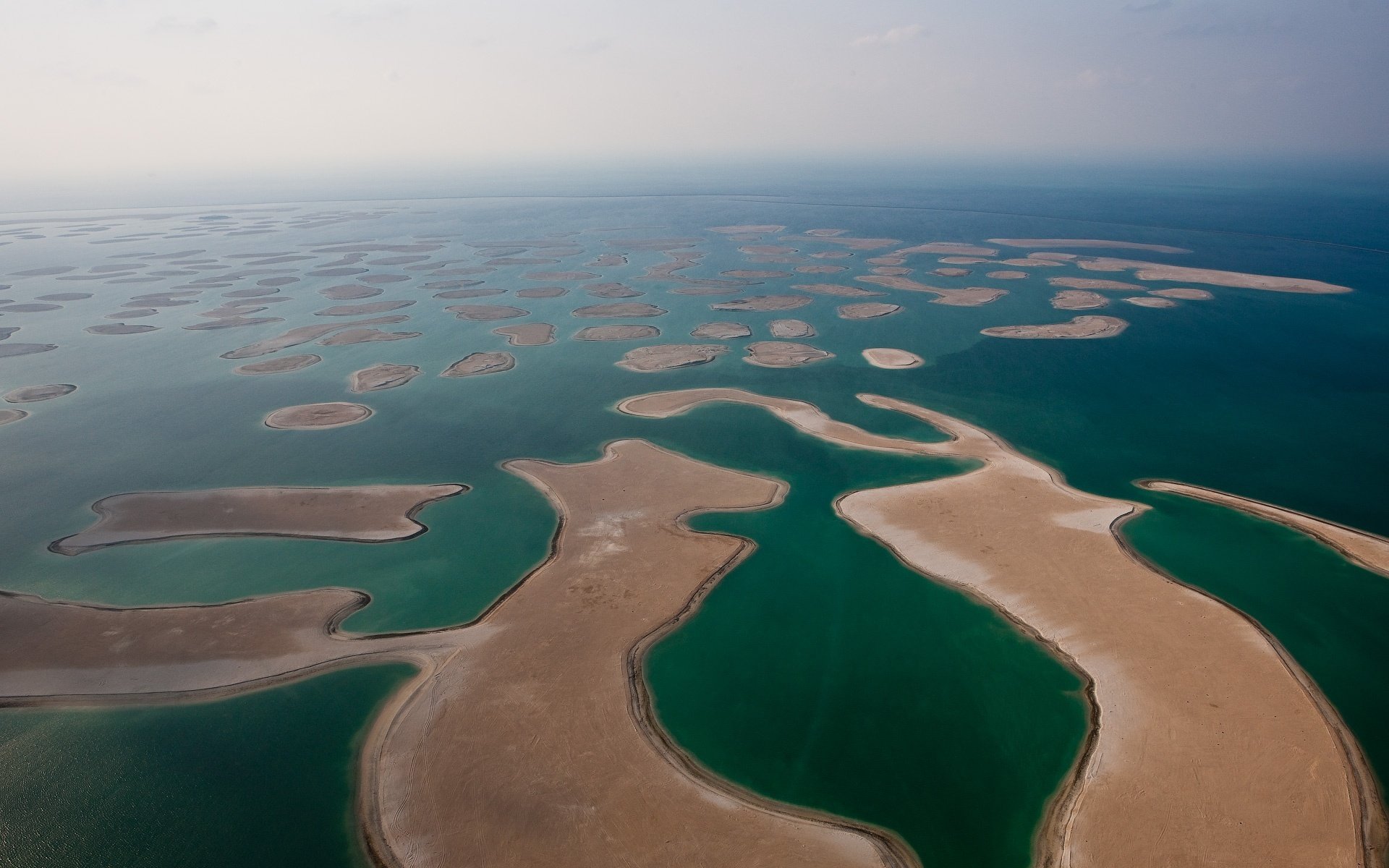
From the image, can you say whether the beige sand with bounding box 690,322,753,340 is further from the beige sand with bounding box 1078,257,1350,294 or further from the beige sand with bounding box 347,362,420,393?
the beige sand with bounding box 1078,257,1350,294

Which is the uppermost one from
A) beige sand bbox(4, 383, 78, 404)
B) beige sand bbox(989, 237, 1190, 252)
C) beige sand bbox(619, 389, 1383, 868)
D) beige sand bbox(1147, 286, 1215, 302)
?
beige sand bbox(989, 237, 1190, 252)

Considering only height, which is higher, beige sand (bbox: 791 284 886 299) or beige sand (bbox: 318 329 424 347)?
beige sand (bbox: 791 284 886 299)

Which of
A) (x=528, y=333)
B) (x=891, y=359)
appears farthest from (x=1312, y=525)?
(x=528, y=333)

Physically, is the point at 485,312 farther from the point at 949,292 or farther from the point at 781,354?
the point at 949,292

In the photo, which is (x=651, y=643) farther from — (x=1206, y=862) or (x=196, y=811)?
(x=1206, y=862)

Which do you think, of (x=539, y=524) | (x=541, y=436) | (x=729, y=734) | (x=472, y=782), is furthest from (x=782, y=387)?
(x=472, y=782)

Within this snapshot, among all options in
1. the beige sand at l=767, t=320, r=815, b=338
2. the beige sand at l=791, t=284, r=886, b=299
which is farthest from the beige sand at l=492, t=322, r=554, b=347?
the beige sand at l=791, t=284, r=886, b=299

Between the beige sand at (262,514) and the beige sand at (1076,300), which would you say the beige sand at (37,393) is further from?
the beige sand at (1076,300)
